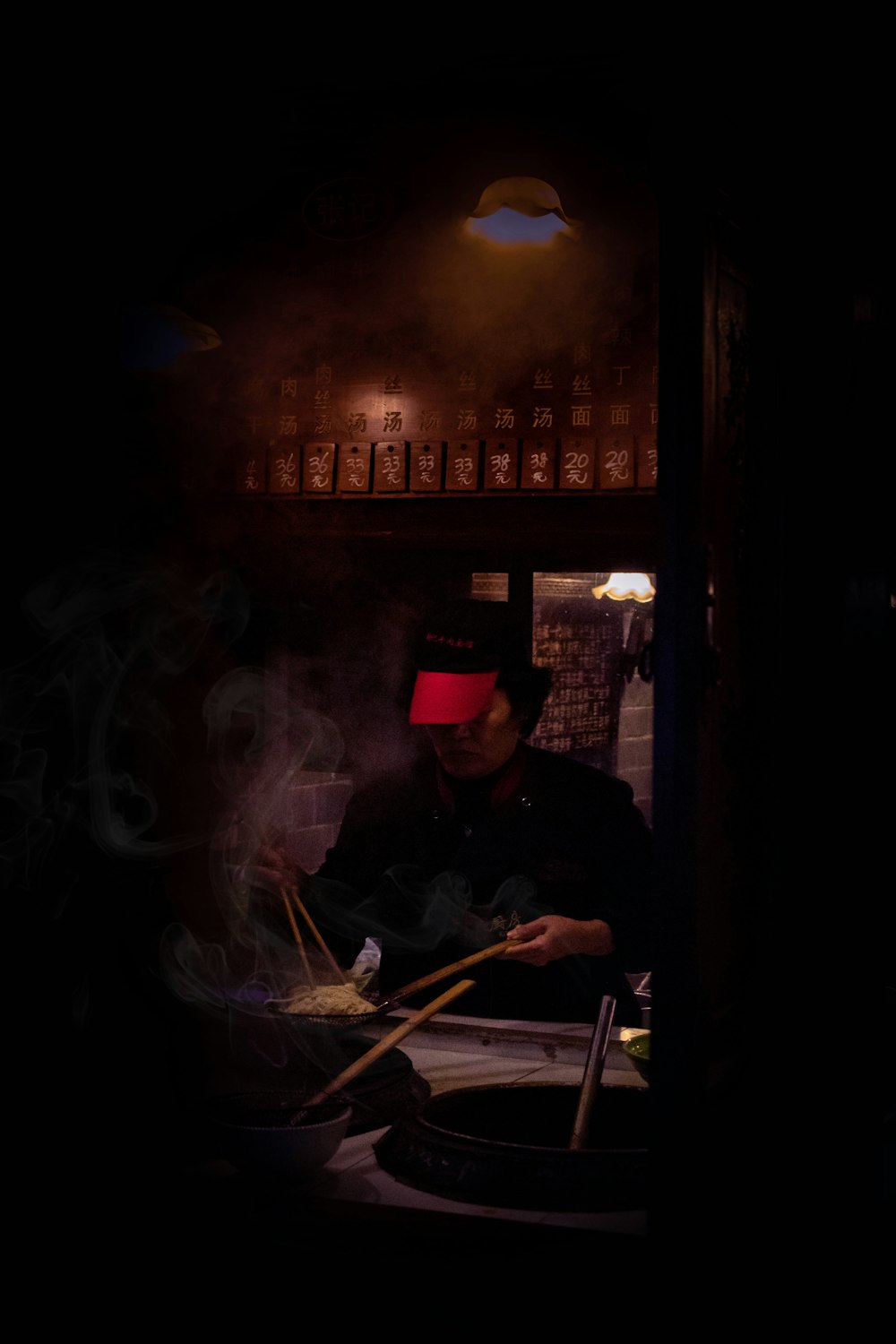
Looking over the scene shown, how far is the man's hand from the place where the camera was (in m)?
4.45

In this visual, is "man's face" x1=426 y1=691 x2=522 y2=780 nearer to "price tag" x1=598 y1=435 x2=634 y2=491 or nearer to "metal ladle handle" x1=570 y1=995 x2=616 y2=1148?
"price tag" x1=598 y1=435 x2=634 y2=491

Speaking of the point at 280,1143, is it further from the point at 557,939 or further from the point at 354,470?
the point at 354,470

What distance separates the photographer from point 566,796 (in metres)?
5.80

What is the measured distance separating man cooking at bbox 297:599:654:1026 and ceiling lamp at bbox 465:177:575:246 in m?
1.96

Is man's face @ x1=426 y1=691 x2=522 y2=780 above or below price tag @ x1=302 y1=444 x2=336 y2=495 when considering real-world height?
below

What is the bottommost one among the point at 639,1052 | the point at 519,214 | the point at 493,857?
the point at 639,1052

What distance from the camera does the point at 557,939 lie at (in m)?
4.68

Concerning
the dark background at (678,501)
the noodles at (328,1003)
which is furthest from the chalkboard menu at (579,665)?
the noodles at (328,1003)

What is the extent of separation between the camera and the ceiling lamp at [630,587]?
8688 millimetres

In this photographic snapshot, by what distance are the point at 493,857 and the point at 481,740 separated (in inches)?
26.2

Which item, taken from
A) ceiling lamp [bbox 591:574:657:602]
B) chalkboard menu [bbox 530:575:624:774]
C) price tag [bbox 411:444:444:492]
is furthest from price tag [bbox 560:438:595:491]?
chalkboard menu [bbox 530:575:624:774]

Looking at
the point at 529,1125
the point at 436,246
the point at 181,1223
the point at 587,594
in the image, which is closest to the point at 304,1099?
the point at 181,1223

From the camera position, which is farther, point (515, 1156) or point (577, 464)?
point (577, 464)

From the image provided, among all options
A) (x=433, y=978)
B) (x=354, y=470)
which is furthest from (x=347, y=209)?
(x=433, y=978)
